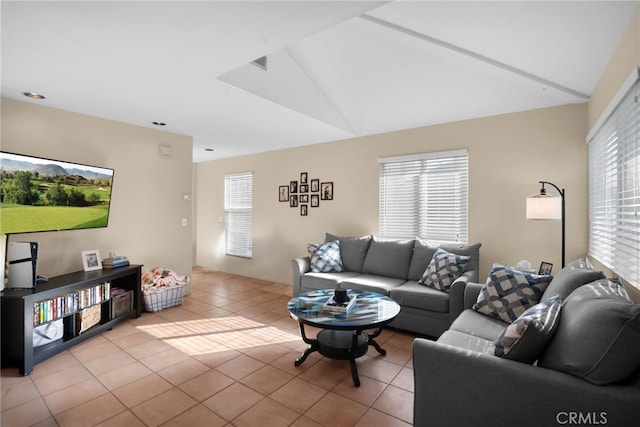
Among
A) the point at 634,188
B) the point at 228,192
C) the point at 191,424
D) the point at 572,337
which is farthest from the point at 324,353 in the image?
the point at 228,192

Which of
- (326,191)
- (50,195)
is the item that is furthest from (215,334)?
(326,191)

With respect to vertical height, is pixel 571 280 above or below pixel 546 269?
above

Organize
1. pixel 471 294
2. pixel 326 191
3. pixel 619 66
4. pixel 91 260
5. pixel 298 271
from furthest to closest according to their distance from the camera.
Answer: pixel 326 191, pixel 298 271, pixel 91 260, pixel 471 294, pixel 619 66

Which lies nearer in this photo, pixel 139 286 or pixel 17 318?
pixel 17 318

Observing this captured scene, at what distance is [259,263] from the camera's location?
19.1ft

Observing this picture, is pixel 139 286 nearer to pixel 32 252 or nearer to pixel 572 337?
pixel 32 252

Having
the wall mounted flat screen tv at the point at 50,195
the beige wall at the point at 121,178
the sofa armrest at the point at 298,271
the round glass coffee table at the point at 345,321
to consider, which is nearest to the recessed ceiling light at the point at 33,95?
the beige wall at the point at 121,178

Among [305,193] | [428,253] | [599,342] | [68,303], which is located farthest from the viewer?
[305,193]

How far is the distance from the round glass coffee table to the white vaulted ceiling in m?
1.98

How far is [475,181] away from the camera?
3.77 meters

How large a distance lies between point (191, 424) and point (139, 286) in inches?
92.5

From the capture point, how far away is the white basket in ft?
12.6

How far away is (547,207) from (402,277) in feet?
5.54

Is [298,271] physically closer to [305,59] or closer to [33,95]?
[305,59]
